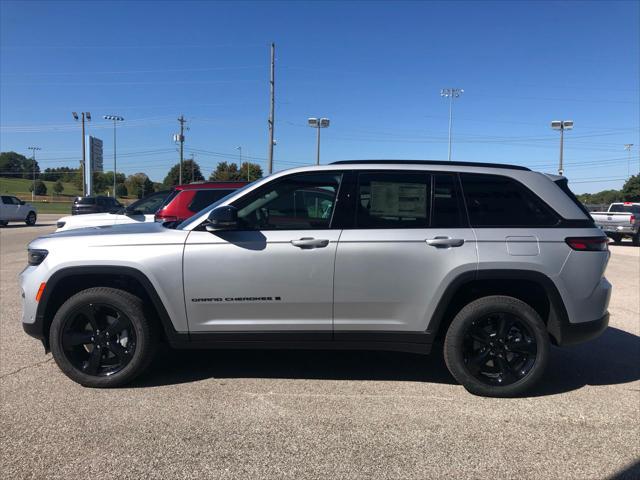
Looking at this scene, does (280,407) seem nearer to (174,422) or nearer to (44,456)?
(174,422)

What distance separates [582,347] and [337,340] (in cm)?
309

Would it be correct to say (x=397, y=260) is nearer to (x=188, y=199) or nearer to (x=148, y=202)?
(x=188, y=199)

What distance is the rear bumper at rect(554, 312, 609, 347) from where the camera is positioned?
3830mm

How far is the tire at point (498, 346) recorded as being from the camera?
3795mm

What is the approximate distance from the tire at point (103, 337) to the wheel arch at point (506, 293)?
237 cm

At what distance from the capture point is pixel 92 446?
3.03 m

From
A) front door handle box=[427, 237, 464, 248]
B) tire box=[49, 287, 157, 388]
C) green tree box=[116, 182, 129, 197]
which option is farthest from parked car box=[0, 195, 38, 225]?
green tree box=[116, 182, 129, 197]

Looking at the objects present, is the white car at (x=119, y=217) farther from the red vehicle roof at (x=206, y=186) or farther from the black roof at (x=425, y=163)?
the black roof at (x=425, y=163)

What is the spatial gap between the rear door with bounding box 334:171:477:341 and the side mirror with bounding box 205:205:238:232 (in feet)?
2.86

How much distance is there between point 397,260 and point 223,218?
1.40 m

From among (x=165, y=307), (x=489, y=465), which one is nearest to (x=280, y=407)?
(x=165, y=307)

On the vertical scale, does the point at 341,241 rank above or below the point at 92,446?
above

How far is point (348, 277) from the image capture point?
12.3 ft

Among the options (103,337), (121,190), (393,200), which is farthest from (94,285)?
(121,190)
